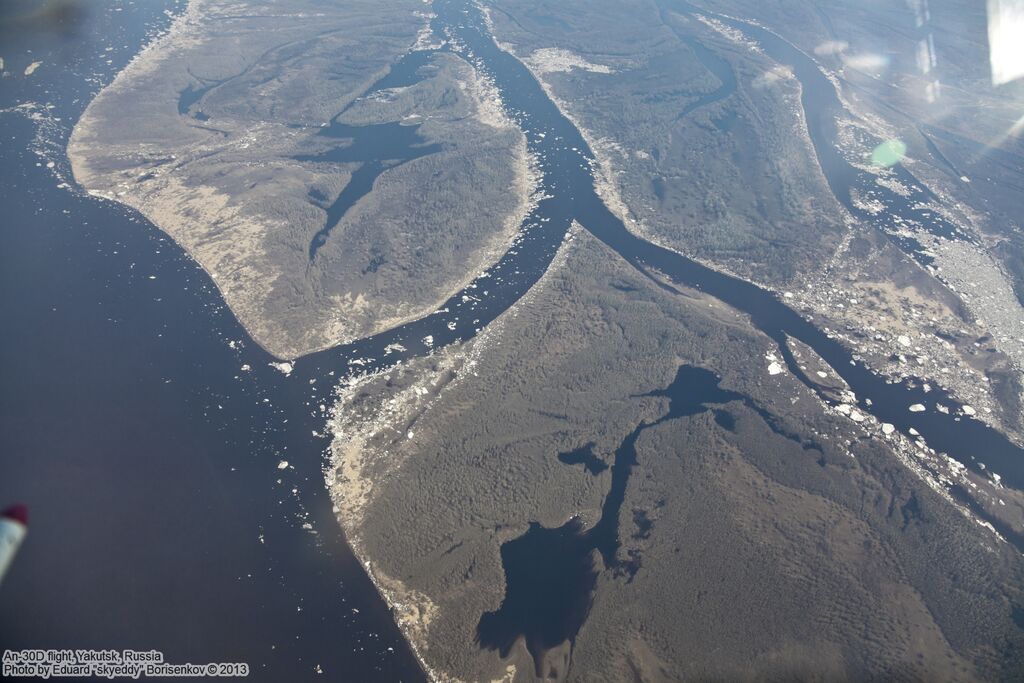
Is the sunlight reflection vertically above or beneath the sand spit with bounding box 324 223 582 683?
above

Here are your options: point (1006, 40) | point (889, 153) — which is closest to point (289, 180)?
point (889, 153)

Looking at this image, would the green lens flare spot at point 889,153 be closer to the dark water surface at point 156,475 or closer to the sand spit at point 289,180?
the sand spit at point 289,180

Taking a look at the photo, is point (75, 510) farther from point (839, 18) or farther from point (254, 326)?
point (839, 18)

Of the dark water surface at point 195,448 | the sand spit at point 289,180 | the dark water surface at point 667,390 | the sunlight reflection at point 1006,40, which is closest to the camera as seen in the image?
the dark water surface at point 195,448

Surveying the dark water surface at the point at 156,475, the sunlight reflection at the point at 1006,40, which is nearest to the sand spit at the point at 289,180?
the dark water surface at the point at 156,475

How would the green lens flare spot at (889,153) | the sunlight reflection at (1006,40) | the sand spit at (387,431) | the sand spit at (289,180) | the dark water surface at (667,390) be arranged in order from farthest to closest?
the sunlight reflection at (1006,40) → the green lens flare spot at (889,153) → the sand spit at (289,180) → the dark water surface at (667,390) → the sand spit at (387,431)

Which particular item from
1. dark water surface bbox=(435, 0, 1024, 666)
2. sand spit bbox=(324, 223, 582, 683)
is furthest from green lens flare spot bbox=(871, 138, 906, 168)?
sand spit bbox=(324, 223, 582, 683)

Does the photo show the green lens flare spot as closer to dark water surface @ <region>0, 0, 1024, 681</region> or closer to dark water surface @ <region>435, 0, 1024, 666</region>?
dark water surface @ <region>435, 0, 1024, 666</region>

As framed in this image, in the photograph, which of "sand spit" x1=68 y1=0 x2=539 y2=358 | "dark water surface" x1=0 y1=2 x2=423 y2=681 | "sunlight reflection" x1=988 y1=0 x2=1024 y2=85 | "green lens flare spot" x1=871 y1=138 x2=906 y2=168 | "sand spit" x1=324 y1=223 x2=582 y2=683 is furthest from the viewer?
"sunlight reflection" x1=988 y1=0 x2=1024 y2=85

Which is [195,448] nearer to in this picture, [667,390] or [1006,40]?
[667,390]
